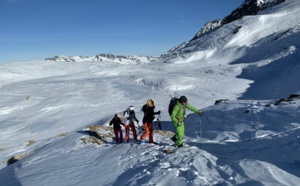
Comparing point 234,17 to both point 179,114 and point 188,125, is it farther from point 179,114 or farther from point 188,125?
point 179,114

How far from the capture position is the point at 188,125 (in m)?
15.9

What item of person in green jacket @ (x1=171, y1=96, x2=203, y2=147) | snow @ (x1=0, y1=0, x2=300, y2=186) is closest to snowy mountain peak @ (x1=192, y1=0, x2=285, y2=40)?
snow @ (x1=0, y1=0, x2=300, y2=186)

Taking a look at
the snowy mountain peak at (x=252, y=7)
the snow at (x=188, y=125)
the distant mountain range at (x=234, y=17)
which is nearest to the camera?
the snow at (x=188, y=125)

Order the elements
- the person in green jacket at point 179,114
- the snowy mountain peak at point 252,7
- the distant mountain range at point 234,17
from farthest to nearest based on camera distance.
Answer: the snowy mountain peak at point 252,7 < the distant mountain range at point 234,17 < the person in green jacket at point 179,114

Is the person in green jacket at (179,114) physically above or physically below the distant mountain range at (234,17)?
below

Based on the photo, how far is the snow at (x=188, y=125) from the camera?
7039 mm

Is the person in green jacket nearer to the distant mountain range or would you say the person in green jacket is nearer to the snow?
the snow

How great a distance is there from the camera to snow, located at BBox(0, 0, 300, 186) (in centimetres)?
704

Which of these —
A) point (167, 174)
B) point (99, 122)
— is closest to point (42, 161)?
Answer: point (167, 174)

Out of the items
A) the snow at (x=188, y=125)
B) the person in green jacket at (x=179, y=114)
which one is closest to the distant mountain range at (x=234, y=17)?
the snow at (x=188, y=125)

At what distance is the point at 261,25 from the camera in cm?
7175

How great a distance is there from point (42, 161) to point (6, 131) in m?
18.1

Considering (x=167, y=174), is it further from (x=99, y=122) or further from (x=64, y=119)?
(x=64, y=119)

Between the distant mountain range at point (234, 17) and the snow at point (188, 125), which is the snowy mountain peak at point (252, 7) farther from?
the snow at point (188, 125)
